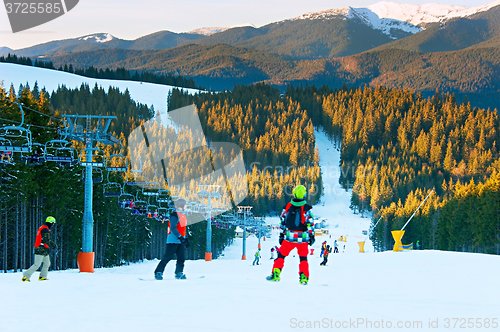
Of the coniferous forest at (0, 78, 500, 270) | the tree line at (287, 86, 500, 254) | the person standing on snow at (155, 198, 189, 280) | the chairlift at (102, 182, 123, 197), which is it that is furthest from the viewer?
the tree line at (287, 86, 500, 254)

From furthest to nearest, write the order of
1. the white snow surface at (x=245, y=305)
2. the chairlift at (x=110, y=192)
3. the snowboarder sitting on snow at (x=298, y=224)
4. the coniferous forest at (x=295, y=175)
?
the coniferous forest at (x=295, y=175), the chairlift at (x=110, y=192), the snowboarder sitting on snow at (x=298, y=224), the white snow surface at (x=245, y=305)

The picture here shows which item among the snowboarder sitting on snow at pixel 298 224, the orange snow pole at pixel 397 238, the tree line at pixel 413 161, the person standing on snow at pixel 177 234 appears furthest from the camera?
the tree line at pixel 413 161

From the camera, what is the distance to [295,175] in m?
147

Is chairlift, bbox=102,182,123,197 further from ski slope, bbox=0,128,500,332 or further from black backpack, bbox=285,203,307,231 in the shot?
black backpack, bbox=285,203,307,231

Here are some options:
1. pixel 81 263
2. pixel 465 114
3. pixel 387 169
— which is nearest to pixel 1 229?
pixel 81 263

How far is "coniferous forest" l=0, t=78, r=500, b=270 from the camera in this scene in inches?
1273

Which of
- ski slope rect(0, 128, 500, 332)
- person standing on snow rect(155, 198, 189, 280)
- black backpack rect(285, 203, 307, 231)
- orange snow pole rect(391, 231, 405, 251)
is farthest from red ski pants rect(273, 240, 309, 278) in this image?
orange snow pole rect(391, 231, 405, 251)

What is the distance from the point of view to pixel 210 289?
11.1 m

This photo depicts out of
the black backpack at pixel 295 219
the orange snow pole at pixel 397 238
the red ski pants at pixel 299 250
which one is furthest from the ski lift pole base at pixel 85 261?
the orange snow pole at pixel 397 238

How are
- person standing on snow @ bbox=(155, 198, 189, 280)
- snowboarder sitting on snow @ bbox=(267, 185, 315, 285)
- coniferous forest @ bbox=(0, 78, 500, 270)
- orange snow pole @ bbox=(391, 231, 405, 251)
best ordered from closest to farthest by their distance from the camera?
→ snowboarder sitting on snow @ bbox=(267, 185, 315, 285) → person standing on snow @ bbox=(155, 198, 189, 280) → coniferous forest @ bbox=(0, 78, 500, 270) → orange snow pole @ bbox=(391, 231, 405, 251)

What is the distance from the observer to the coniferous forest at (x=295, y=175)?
32344mm

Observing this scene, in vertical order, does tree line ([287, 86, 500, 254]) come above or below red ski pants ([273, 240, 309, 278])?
below

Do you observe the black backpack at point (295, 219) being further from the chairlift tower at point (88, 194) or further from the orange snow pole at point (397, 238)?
the orange snow pole at point (397, 238)

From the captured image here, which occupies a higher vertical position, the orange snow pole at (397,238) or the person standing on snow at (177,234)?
the person standing on snow at (177,234)
